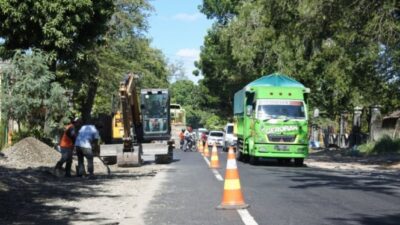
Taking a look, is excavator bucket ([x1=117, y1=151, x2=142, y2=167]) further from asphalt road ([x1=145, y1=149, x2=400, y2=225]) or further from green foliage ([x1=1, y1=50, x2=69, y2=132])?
asphalt road ([x1=145, y1=149, x2=400, y2=225])

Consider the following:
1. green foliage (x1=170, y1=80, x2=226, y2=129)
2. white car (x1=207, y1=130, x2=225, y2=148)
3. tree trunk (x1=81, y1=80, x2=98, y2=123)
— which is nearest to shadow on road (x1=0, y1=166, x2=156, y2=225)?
tree trunk (x1=81, y1=80, x2=98, y2=123)

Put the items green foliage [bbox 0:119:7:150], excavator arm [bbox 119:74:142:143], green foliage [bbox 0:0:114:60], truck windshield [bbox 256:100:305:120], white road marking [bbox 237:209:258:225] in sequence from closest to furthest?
white road marking [bbox 237:209:258:225] < green foliage [bbox 0:0:114:60] < truck windshield [bbox 256:100:305:120] < excavator arm [bbox 119:74:142:143] < green foliage [bbox 0:119:7:150]

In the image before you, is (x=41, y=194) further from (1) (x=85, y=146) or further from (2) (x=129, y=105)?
(2) (x=129, y=105)

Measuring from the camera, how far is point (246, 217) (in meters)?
10.3

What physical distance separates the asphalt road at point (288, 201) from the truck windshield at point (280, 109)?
22.9ft

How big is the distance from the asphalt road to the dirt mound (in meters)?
7.24

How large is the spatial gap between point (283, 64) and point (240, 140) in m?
12.4

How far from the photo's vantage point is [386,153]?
34.6 m

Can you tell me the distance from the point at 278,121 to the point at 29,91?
11.4 m

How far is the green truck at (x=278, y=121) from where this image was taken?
24.6 m

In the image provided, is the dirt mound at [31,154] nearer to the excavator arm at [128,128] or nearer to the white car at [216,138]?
the excavator arm at [128,128]

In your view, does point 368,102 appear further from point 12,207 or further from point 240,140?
point 12,207

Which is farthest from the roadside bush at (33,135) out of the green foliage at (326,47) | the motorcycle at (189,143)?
the motorcycle at (189,143)

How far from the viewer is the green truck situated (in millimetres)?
24578
